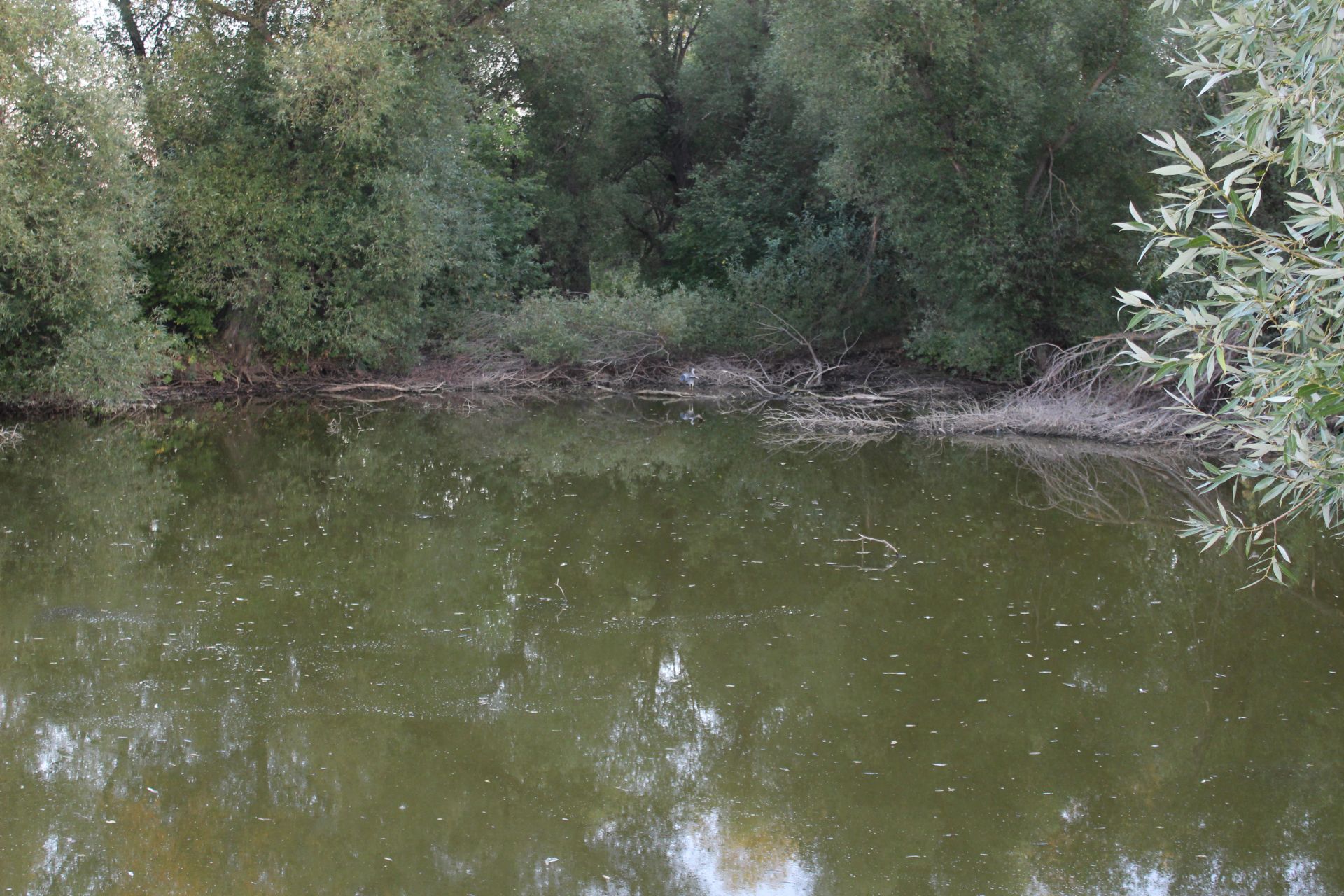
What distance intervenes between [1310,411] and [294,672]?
16.7ft

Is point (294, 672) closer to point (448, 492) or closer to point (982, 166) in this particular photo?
point (448, 492)

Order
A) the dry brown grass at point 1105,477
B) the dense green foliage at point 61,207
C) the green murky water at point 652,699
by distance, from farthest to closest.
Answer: the dense green foliage at point 61,207 < the dry brown grass at point 1105,477 < the green murky water at point 652,699

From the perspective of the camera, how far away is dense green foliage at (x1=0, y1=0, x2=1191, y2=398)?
15.0 m

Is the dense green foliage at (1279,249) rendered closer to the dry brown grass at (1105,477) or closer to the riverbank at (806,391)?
the dry brown grass at (1105,477)

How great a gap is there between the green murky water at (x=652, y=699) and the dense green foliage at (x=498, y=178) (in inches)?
220

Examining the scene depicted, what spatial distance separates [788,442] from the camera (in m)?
14.8

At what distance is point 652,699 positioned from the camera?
20.6 feet

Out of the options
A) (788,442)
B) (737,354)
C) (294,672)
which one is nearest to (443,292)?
(737,354)

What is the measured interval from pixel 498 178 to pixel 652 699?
17906 mm

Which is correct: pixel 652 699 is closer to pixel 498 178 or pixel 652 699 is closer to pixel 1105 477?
pixel 1105 477

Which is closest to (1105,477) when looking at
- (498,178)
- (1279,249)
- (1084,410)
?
(1084,410)

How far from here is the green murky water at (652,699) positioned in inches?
184

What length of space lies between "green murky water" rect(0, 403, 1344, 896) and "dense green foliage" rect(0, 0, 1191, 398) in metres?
5.58

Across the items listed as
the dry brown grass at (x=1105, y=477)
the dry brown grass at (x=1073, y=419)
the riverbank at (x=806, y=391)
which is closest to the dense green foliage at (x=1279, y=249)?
the dry brown grass at (x=1105, y=477)
